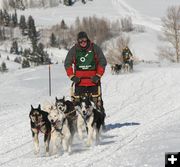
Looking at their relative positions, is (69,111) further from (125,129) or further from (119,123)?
(119,123)

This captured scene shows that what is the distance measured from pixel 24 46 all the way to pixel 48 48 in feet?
31.5

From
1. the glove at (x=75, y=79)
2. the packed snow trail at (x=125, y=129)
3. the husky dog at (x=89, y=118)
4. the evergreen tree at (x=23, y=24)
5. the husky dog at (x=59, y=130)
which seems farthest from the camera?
the evergreen tree at (x=23, y=24)

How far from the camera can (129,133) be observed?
11.2 m

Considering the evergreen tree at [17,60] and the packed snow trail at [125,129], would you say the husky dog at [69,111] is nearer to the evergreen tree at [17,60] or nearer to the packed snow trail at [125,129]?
the packed snow trail at [125,129]

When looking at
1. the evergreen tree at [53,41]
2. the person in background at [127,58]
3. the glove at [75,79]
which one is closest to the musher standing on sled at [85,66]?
the glove at [75,79]

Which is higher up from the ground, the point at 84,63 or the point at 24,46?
the point at 84,63

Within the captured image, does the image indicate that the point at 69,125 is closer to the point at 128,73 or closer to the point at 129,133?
the point at 129,133

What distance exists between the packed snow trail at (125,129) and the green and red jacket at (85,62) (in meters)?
1.34

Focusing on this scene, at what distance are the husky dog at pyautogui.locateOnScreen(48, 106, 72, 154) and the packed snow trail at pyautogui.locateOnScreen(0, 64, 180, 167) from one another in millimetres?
258

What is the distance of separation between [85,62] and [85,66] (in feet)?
0.32

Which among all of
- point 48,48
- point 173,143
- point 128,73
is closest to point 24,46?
point 48,48

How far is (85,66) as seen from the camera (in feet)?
36.5

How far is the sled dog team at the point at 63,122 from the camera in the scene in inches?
371

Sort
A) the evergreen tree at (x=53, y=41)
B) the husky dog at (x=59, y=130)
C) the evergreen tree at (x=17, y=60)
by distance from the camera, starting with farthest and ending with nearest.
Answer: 1. the evergreen tree at (x=53, y=41)
2. the evergreen tree at (x=17, y=60)
3. the husky dog at (x=59, y=130)
